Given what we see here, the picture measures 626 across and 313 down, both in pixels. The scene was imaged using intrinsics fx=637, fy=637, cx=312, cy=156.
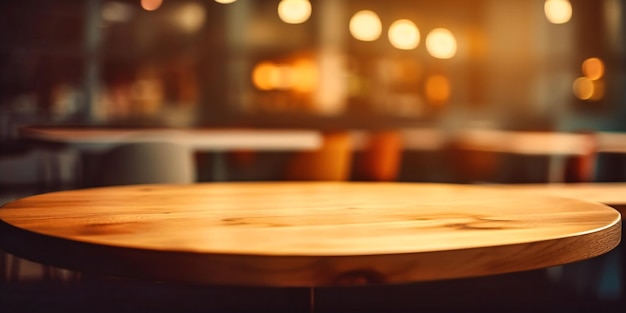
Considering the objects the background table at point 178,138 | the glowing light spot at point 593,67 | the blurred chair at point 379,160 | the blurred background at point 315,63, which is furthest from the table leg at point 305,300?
the glowing light spot at point 593,67

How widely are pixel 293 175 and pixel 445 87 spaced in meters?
5.96

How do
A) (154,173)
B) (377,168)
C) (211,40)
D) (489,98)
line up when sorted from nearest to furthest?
(154,173), (377,168), (211,40), (489,98)

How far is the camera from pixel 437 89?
27.6 feet

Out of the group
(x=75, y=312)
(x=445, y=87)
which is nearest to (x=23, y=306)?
(x=75, y=312)

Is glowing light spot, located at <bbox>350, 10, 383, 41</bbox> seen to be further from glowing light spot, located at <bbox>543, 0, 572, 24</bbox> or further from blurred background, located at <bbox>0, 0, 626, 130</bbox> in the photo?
glowing light spot, located at <bbox>543, 0, 572, 24</bbox>

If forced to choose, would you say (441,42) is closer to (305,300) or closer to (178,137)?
(178,137)

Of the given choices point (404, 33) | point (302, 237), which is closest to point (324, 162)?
point (302, 237)

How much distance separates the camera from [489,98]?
796cm

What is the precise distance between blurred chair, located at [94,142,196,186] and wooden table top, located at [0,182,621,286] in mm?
596

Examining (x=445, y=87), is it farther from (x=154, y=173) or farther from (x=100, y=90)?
(x=154, y=173)

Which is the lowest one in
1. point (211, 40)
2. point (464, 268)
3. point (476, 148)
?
point (476, 148)

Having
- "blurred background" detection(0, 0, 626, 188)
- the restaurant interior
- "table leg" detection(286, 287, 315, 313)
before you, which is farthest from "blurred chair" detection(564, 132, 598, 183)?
"table leg" detection(286, 287, 315, 313)

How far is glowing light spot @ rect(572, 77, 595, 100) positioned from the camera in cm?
768

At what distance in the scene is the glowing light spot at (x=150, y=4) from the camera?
6.87 metres
